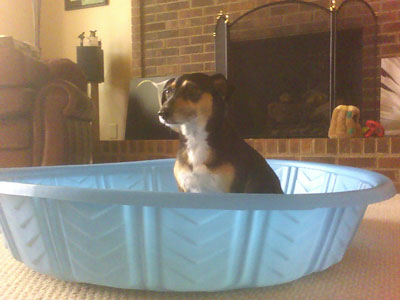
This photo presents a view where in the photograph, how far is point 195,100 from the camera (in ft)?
3.32

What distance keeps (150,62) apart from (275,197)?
2879mm

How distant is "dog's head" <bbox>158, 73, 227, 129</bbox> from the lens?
39.5 inches

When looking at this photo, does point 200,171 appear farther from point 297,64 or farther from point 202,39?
point 202,39

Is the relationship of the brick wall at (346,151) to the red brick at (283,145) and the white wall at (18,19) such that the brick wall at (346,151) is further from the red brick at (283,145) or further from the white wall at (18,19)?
the white wall at (18,19)

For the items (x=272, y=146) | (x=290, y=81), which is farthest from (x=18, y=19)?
(x=272, y=146)

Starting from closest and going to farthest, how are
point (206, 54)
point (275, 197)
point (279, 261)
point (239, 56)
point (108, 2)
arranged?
1. point (275, 197)
2. point (279, 261)
3. point (239, 56)
4. point (206, 54)
5. point (108, 2)

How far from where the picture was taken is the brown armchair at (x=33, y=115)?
201 cm

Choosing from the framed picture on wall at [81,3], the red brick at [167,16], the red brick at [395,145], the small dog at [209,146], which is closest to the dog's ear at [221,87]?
the small dog at [209,146]

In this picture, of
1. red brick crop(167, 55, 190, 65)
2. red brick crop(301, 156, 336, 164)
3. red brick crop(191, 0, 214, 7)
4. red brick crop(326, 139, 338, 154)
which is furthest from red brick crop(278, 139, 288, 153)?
red brick crop(191, 0, 214, 7)

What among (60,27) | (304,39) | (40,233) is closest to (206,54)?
(304,39)

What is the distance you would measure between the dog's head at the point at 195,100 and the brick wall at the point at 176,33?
194 centimetres

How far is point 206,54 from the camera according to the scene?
3.08 meters

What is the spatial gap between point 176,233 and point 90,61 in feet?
9.03

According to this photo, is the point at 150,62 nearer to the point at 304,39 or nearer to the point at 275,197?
the point at 304,39
